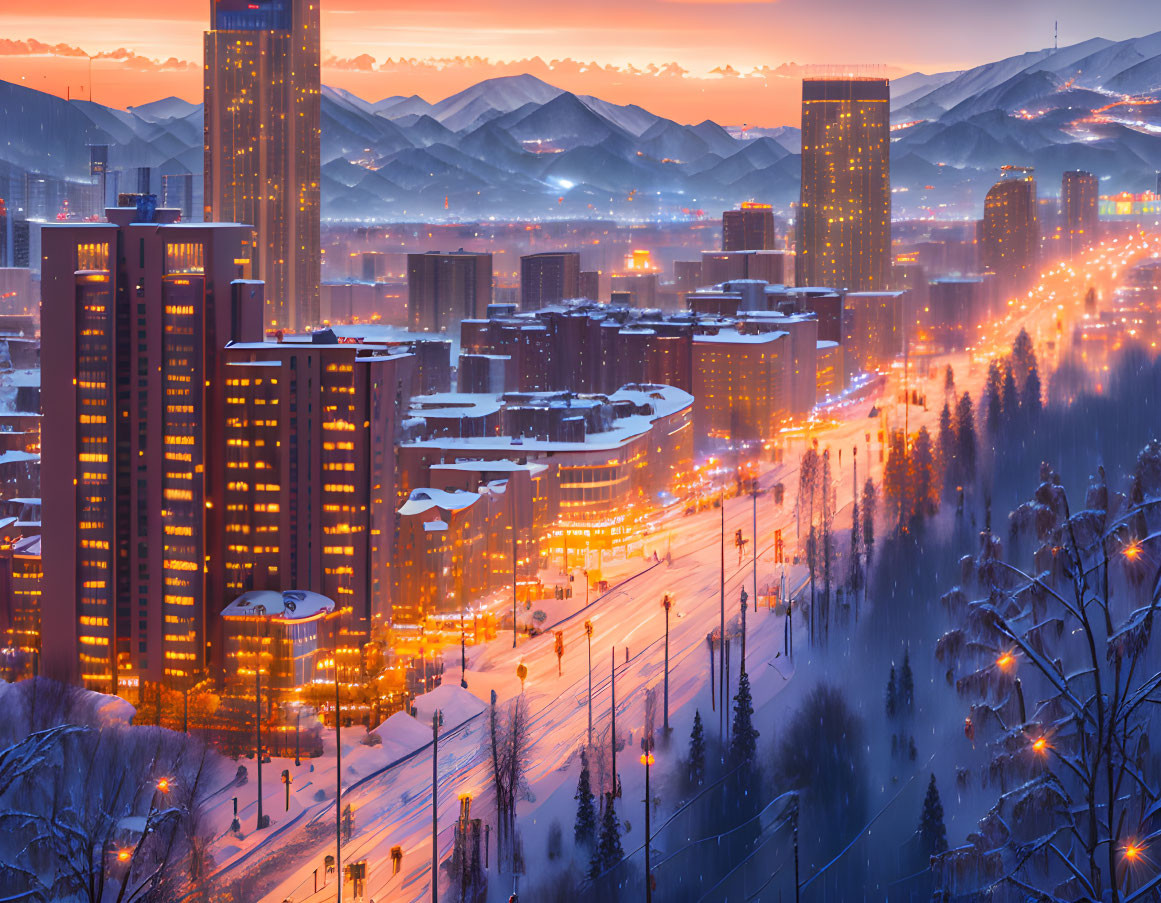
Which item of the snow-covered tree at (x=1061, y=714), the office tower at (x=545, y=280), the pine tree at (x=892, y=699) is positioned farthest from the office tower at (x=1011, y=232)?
the snow-covered tree at (x=1061, y=714)

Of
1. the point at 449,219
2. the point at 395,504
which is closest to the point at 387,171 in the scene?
the point at 449,219

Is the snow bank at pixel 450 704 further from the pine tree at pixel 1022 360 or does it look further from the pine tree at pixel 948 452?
the pine tree at pixel 1022 360

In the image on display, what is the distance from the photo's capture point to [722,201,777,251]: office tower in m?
140

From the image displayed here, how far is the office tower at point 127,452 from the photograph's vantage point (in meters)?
34.7

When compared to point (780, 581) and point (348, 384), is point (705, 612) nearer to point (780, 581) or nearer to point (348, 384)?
point (780, 581)

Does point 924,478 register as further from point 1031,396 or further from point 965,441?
point 1031,396

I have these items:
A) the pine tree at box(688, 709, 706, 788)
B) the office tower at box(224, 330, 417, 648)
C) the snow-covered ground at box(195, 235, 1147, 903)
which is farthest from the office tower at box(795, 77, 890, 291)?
the pine tree at box(688, 709, 706, 788)

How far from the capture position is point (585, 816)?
24016mm

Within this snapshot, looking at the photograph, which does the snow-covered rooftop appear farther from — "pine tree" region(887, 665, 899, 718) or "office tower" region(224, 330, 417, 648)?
"pine tree" region(887, 665, 899, 718)

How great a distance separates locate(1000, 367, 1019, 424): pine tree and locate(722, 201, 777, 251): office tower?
3831 inches

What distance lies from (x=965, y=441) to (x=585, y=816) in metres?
17.6

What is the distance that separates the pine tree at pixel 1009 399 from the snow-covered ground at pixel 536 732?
4.88m

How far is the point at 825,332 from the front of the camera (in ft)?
317

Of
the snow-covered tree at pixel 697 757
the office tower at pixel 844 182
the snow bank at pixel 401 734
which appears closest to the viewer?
the snow-covered tree at pixel 697 757
